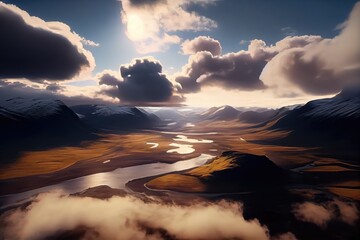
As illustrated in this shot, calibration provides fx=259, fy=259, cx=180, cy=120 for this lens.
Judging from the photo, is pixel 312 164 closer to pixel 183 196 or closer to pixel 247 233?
pixel 183 196

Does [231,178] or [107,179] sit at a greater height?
[107,179]

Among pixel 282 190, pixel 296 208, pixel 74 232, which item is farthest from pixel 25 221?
pixel 282 190

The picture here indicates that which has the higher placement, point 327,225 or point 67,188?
point 67,188

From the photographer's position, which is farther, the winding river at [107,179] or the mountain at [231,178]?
the mountain at [231,178]

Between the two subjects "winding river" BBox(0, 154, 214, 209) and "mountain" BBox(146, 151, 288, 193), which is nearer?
"winding river" BBox(0, 154, 214, 209)

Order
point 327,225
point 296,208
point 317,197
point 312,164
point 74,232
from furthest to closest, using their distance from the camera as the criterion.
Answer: point 312,164
point 317,197
point 296,208
point 327,225
point 74,232

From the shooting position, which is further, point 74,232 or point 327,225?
point 327,225

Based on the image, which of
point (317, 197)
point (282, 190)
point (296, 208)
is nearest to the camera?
point (296, 208)
